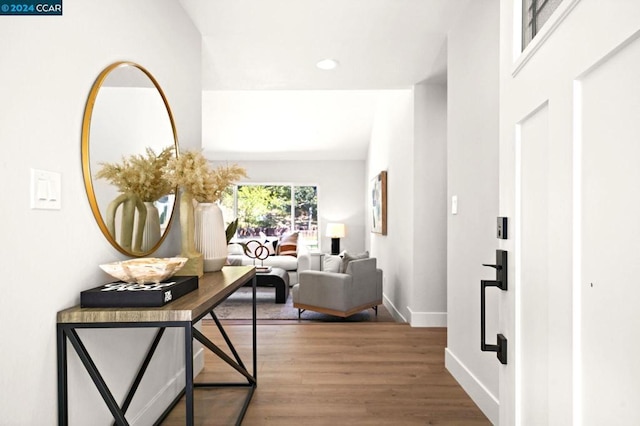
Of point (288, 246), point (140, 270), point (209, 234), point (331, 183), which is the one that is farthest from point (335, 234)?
point (140, 270)

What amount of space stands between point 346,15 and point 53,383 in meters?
2.53

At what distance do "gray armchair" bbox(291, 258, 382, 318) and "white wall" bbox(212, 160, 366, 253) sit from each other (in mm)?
3646

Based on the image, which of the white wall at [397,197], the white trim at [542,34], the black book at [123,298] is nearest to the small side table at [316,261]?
the white wall at [397,197]

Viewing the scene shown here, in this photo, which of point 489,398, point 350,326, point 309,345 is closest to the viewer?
point 489,398

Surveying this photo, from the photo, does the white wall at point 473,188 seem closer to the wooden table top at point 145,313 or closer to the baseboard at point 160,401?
the wooden table top at point 145,313

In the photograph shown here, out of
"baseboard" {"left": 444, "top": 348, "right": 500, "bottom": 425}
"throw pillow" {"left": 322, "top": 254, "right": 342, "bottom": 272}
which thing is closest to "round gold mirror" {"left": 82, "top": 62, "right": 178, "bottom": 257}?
"baseboard" {"left": 444, "top": 348, "right": 500, "bottom": 425}

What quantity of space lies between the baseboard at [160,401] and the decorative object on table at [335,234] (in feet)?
18.0

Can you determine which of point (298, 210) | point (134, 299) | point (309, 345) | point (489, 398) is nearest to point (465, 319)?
point (489, 398)

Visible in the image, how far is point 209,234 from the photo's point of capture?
224cm

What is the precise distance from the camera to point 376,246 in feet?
21.0

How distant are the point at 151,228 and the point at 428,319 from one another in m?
2.89

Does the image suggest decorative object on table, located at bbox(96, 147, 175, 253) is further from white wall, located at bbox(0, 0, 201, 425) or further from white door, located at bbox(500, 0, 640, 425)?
white door, located at bbox(500, 0, 640, 425)

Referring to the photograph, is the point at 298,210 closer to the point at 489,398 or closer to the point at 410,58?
the point at 410,58

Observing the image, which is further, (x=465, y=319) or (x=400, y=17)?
(x=400, y=17)
